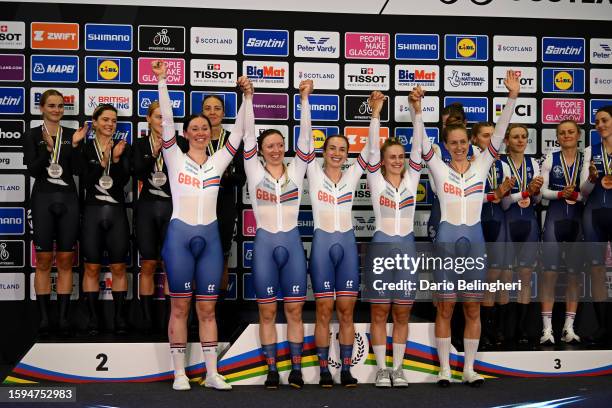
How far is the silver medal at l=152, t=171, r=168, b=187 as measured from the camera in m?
5.44

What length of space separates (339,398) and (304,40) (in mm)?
3008

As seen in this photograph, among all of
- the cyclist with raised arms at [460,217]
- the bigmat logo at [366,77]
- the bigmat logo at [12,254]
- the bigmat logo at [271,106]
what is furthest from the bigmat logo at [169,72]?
the cyclist with raised arms at [460,217]

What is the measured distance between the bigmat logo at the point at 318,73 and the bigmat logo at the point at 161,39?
0.96 meters

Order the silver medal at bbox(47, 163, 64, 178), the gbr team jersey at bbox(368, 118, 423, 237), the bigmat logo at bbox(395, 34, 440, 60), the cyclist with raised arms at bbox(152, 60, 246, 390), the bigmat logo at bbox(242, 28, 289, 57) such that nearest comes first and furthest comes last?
the cyclist with raised arms at bbox(152, 60, 246, 390) → the gbr team jersey at bbox(368, 118, 423, 237) → the silver medal at bbox(47, 163, 64, 178) → the bigmat logo at bbox(242, 28, 289, 57) → the bigmat logo at bbox(395, 34, 440, 60)

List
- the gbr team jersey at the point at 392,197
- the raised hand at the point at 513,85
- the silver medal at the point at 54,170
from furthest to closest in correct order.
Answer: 1. the silver medal at the point at 54,170
2. the raised hand at the point at 513,85
3. the gbr team jersey at the point at 392,197

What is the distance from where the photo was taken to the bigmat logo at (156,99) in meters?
5.98

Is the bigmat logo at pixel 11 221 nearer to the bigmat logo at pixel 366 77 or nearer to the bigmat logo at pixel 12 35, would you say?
the bigmat logo at pixel 12 35

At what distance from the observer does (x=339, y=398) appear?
4.61m

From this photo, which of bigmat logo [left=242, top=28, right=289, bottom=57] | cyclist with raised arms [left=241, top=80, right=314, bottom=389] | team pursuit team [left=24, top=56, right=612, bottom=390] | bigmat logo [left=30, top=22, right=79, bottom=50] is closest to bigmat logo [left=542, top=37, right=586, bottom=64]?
team pursuit team [left=24, top=56, right=612, bottom=390]

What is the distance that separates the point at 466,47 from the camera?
6.26 m

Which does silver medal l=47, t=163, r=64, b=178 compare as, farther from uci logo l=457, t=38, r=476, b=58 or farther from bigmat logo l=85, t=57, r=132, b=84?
uci logo l=457, t=38, r=476, b=58

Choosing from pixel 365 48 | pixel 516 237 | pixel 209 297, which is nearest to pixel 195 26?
pixel 365 48

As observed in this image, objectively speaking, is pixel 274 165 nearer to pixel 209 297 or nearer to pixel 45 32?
pixel 209 297

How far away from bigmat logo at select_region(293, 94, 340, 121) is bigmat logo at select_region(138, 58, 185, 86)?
0.95 meters
